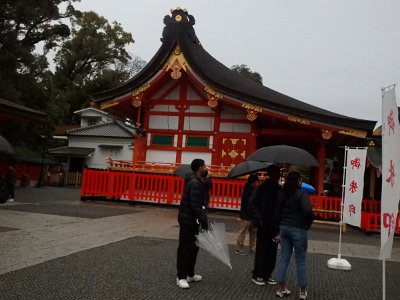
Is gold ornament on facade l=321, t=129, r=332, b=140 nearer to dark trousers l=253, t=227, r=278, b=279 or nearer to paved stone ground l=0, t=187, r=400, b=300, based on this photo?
paved stone ground l=0, t=187, r=400, b=300

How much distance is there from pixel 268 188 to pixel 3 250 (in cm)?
453

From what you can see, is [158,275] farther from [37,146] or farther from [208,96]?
[37,146]

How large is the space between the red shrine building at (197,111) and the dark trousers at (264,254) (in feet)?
33.5

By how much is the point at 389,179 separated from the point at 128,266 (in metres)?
3.99

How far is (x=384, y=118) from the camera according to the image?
4641 millimetres

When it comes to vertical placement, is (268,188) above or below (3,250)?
above

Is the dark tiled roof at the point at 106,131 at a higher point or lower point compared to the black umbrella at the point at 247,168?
higher

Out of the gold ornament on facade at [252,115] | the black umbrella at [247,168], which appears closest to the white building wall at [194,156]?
the gold ornament on facade at [252,115]

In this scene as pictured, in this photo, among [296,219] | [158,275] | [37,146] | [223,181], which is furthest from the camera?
[37,146]

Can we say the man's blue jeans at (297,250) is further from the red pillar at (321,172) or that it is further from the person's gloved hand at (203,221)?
the red pillar at (321,172)

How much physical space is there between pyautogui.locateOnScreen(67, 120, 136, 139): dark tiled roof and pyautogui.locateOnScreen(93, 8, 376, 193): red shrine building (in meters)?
18.9

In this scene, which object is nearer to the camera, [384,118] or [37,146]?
[384,118]

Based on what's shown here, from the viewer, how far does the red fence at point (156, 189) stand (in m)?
15.2

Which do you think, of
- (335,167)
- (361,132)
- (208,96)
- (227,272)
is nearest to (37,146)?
(208,96)
